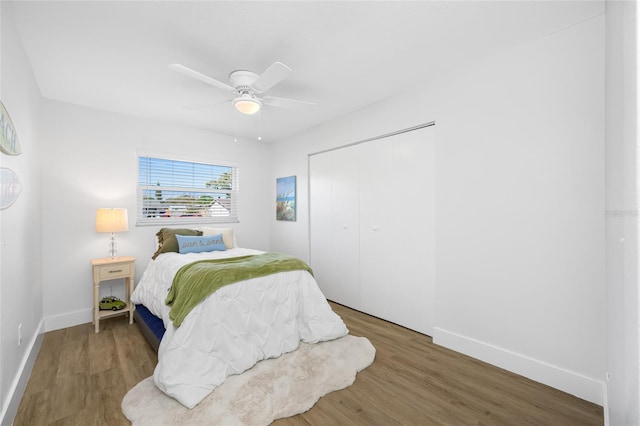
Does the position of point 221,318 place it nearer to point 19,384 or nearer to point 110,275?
point 19,384

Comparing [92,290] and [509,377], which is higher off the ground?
[92,290]

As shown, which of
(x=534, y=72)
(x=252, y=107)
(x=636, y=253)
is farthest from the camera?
(x=252, y=107)

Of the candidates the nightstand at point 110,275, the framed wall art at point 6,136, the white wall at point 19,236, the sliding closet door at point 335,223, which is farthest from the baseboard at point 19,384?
the sliding closet door at point 335,223

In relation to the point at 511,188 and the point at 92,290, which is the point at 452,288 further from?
the point at 92,290

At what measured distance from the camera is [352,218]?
369 cm

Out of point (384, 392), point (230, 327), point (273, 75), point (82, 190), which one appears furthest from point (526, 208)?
point (82, 190)

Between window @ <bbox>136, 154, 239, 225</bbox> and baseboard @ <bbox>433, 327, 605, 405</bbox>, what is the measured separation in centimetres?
347

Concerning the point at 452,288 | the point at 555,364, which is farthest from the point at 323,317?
the point at 555,364

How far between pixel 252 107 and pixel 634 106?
7.37 feet

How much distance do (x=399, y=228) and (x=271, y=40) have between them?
215cm

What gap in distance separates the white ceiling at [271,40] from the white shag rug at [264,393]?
2459 mm

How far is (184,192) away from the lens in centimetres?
418

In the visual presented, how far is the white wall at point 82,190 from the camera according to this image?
3.13 metres

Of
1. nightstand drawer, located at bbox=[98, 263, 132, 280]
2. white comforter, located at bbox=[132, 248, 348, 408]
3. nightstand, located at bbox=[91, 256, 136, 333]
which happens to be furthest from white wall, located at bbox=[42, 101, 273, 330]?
white comforter, located at bbox=[132, 248, 348, 408]
